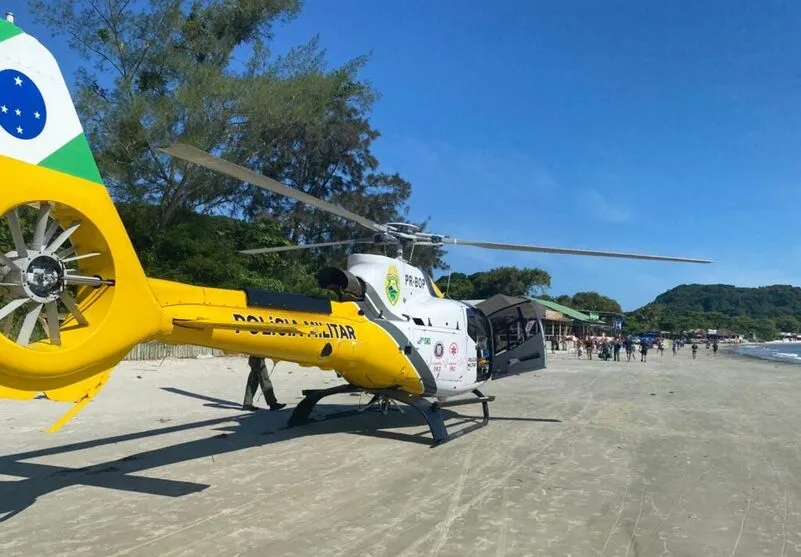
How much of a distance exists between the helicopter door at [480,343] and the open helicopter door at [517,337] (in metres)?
0.21

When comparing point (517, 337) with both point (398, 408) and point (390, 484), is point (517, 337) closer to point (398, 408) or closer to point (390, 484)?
point (398, 408)

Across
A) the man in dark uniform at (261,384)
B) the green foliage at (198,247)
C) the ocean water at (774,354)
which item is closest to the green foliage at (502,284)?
the ocean water at (774,354)

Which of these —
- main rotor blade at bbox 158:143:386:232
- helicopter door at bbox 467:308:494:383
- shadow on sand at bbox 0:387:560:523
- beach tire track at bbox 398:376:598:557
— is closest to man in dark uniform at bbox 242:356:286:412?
shadow on sand at bbox 0:387:560:523

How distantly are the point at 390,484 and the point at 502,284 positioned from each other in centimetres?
7264

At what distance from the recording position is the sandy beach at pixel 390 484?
4.93 m

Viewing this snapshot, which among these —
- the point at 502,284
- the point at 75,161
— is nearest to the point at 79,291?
the point at 75,161

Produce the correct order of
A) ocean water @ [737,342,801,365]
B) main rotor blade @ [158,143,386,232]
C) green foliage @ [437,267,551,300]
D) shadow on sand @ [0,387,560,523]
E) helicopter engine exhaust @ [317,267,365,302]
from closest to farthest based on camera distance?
main rotor blade @ [158,143,386,232] < shadow on sand @ [0,387,560,523] < helicopter engine exhaust @ [317,267,365,302] < ocean water @ [737,342,801,365] < green foliage @ [437,267,551,300]

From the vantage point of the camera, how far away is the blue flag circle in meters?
4.00

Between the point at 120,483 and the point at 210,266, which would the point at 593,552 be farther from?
the point at 210,266

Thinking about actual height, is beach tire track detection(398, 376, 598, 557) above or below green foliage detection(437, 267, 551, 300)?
below

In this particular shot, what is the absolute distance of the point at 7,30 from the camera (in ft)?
13.6

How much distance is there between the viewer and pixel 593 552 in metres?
4.77

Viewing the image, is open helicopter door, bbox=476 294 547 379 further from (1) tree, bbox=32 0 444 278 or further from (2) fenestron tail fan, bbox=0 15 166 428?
(1) tree, bbox=32 0 444 278

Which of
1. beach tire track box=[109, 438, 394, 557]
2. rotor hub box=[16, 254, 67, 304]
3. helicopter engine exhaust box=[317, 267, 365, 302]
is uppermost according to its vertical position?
helicopter engine exhaust box=[317, 267, 365, 302]
